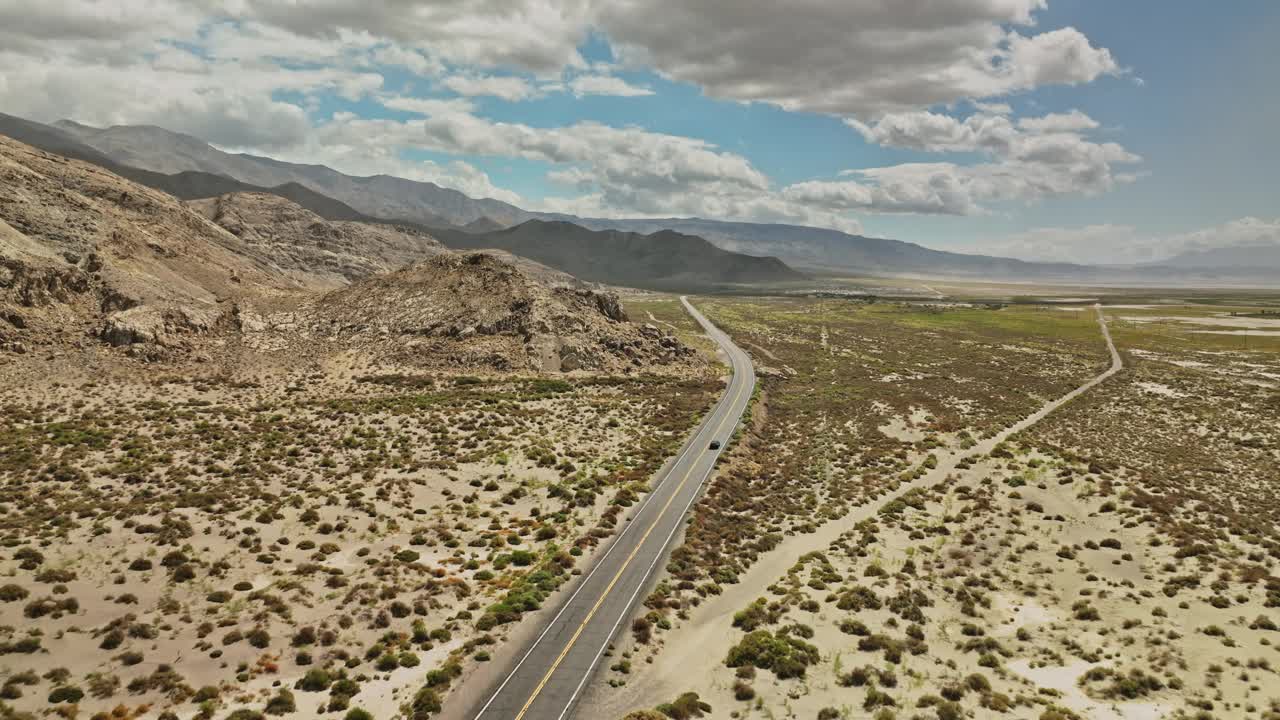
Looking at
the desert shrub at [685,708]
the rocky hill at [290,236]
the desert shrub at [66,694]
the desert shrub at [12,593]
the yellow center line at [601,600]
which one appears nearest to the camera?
the desert shrub at [66,694]

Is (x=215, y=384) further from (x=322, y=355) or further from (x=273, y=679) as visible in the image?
(x=273, y=679)

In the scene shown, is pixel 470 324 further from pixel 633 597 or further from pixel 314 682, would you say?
pixel 314 682

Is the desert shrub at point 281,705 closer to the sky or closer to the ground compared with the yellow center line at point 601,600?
closer to the ground

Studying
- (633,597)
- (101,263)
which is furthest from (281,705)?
(101,263)

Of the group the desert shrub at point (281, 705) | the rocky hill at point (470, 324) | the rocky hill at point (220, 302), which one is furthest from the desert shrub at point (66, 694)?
the rocky hill at point (470, 324)

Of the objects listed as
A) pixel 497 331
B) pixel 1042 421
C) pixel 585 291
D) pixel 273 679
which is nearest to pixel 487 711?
pixel 273 679

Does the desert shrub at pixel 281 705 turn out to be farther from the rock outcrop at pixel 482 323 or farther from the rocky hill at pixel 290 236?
the rocky hill at pixel 290 236

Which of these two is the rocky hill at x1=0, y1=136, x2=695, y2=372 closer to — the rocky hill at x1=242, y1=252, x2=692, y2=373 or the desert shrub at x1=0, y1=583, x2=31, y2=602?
the rocky hill at x1=242, y1=252, x2=692, y2=373
